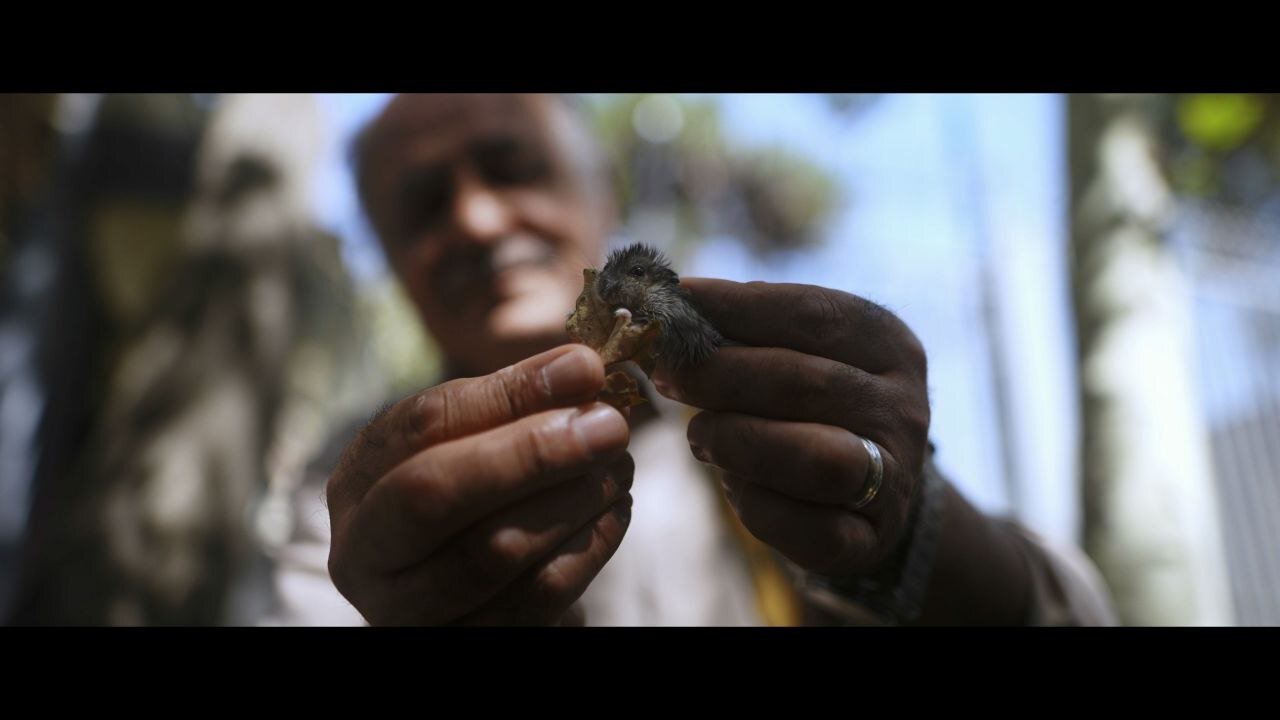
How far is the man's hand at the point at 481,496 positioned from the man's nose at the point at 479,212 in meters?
1.14

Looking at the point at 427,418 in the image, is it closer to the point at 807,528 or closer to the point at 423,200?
the point at 807,528

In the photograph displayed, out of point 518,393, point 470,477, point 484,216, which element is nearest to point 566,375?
point 518,393

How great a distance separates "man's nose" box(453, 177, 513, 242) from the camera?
6.95 ft

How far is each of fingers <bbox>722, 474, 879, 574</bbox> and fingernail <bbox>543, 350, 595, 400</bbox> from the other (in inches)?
16.0

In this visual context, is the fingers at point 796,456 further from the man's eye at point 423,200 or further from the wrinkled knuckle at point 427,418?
the man's eye at point 423,200

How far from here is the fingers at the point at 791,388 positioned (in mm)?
1146

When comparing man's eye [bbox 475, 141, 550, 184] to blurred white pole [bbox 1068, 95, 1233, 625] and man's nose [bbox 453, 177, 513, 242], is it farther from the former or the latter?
blurred white pole [bbox 1068, 95, 1233, 625]

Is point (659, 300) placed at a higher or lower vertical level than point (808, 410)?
higher

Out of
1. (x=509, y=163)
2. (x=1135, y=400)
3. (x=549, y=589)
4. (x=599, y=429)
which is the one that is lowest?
(x=549, y=589)

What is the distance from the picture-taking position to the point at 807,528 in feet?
3.87

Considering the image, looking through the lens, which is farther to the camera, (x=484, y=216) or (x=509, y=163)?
(x=509, y=163)

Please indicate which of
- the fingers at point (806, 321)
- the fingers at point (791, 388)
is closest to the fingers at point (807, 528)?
the fingers at point (791, 388)

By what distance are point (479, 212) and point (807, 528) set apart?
159cm
